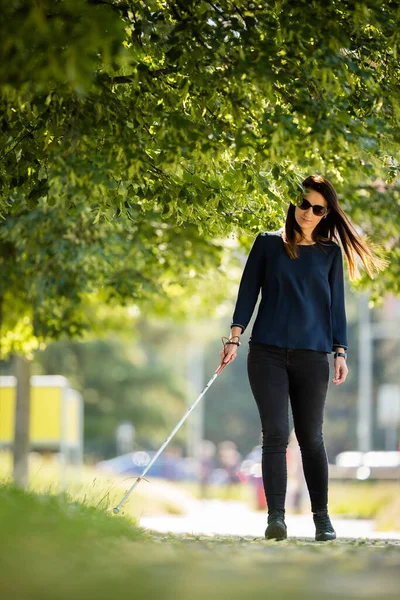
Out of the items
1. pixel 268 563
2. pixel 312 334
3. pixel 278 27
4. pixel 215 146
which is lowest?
pixel 268 563

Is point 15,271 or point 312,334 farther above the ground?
point 15,271

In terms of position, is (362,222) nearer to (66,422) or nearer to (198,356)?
(66,422)

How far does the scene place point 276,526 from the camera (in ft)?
21.3

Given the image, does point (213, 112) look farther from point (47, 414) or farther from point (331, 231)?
point (47, 414)

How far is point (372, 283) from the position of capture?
13.3 meters

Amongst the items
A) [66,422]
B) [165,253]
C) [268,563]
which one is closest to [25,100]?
[268,563]

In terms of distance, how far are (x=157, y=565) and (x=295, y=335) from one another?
2.50 meters

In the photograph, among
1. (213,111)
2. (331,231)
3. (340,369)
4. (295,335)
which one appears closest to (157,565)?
(295,335)

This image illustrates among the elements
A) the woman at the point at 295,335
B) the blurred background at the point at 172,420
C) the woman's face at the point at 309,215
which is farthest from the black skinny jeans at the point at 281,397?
the blurred background at the point at 172,420

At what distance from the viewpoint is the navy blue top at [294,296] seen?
664 centimetres

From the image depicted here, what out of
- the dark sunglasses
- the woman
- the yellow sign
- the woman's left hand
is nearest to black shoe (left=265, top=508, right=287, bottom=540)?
the woman

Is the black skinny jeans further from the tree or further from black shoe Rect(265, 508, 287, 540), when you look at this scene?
the tree

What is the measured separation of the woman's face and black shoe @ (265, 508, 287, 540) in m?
1.57

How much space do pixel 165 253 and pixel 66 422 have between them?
7.19m
